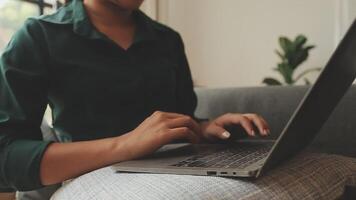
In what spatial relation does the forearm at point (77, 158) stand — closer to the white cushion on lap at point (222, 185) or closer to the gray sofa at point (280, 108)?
the white cushion on lap at point (222, 185)

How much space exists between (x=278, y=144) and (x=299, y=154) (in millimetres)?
204

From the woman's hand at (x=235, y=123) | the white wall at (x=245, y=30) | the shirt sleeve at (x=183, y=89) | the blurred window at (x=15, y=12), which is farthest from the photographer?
the white wall at (x=245, y=30)

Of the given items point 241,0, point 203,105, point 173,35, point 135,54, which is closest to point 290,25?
point 241,0

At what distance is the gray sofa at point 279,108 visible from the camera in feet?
3.23

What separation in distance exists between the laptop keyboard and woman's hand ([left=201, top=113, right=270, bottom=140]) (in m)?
0.04

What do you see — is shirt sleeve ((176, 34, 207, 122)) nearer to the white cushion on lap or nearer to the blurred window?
the white cushion on lap

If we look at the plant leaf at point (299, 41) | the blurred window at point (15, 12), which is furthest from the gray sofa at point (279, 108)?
the plant leaf at point (299, 41)

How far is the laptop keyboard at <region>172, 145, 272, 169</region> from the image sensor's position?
49 centimetres

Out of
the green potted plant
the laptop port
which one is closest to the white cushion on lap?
the laptop port

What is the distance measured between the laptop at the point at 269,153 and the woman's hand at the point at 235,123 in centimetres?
7

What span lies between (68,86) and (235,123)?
281 mm

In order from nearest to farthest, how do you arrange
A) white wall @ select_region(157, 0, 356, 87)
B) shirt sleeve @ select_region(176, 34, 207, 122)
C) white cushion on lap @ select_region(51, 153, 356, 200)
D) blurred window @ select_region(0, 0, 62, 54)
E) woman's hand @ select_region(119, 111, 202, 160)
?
1. white cushion on lap @ select_region(51, 153, 356, 200)
2. woman's hand @ select_region(119, 111, 202, 160)
3. shirt sleeve @ select_region(176, 34, 207, 122)
4. blurred window @ select_region(0, 0, 62, 54)
5. white wall @ select_region(157, 0, 356, 87)

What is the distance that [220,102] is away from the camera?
1.19 meters

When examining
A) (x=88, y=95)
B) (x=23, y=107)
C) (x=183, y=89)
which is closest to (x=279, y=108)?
(x=183, y=89)
